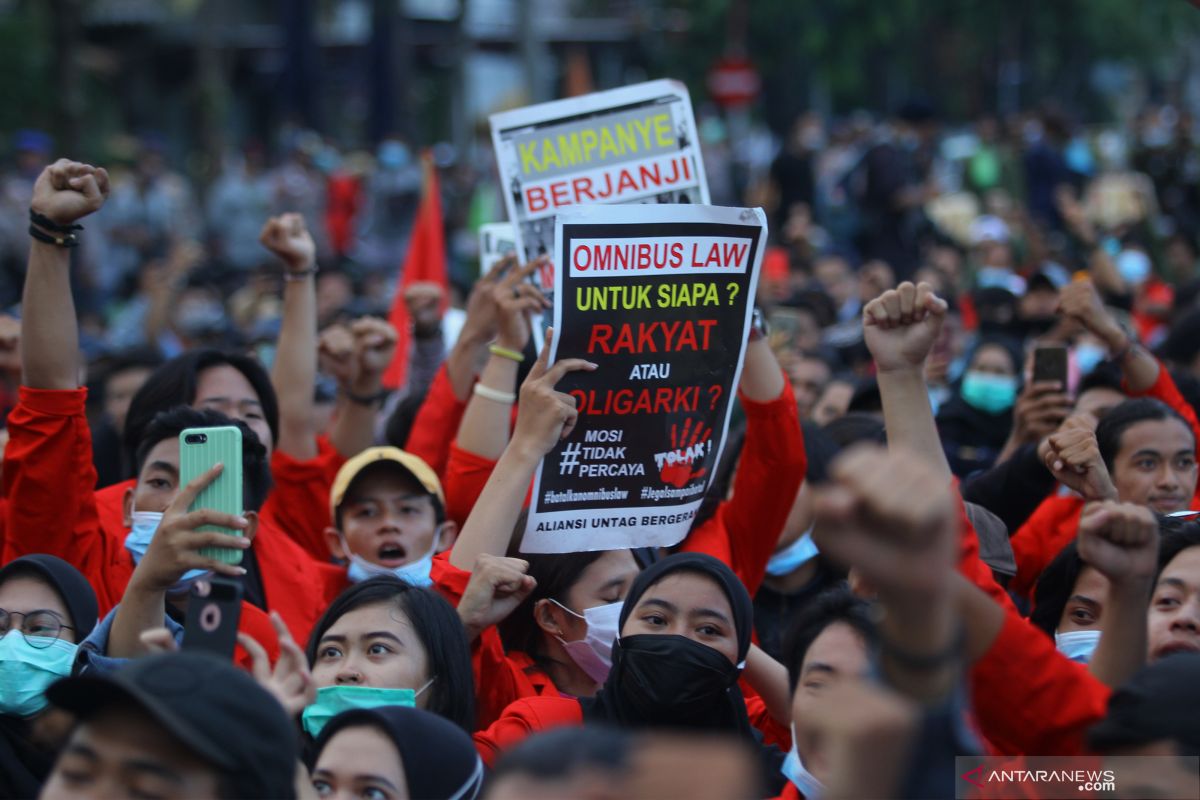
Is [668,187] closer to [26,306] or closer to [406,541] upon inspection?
[406,541]

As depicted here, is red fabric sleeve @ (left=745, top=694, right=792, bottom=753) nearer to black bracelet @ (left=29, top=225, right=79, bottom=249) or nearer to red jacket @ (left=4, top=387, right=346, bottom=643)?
red jacket @ (left=4, top=387, right=346, bottom=643)

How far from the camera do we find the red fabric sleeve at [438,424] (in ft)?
18.7

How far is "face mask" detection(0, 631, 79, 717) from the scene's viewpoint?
387cm

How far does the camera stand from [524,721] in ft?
12.5

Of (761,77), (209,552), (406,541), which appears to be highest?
(761,77)

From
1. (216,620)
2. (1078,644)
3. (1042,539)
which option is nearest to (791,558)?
(1042,539)

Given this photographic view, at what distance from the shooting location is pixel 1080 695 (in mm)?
2922

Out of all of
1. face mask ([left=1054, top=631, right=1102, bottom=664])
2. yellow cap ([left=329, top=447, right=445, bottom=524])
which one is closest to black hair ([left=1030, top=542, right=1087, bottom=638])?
face mask ([left=1054, top=631, right=1102, bottom=664])

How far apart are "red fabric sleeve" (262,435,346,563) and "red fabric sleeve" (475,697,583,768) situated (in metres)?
2.03

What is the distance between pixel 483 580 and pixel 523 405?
50 centimetres

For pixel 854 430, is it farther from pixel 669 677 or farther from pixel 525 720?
pixel 525 720

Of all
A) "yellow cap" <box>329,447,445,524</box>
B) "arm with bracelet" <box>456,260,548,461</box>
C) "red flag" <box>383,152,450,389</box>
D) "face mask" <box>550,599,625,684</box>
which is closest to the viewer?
"face mask" <box>550,599,625,684</box>

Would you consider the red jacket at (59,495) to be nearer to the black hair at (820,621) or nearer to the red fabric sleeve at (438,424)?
the red fabric sleeve at (438,424)

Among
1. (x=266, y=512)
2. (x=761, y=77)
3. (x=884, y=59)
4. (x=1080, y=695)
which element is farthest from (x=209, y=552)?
(x=884, y=59)
